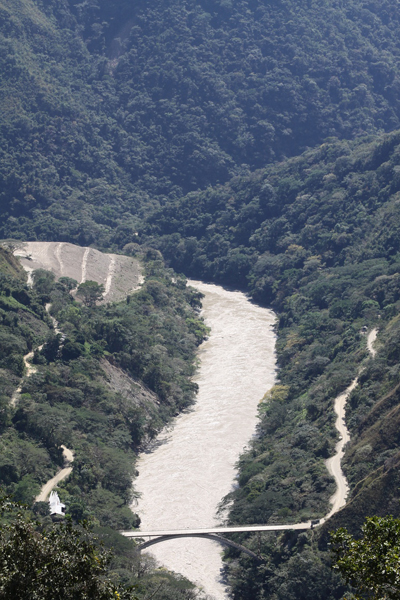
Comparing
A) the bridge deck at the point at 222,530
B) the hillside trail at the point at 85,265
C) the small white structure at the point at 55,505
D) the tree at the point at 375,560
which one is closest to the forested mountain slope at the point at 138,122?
the hillside trail at the point at 85,265

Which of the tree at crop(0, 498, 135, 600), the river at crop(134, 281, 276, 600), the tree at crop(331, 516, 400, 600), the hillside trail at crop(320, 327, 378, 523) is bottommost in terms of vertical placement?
the river at crop(134, 281, 276, 600)

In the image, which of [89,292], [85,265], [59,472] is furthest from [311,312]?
[59,472]

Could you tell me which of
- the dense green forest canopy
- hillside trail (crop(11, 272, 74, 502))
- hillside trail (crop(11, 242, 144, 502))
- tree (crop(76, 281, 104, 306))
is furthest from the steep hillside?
hillside trail (crop(11, 242, 144, 502))

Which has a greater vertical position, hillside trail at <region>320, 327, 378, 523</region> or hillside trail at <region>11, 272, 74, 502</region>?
hillside trail at <region>320, 327, 378, 523</region>

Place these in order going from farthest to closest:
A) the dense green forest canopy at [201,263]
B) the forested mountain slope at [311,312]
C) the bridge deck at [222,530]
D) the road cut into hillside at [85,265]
Result: the road cut into hillside at [85,265]
the dense green forest canopy at [201,263]
the forested mountain slope at [311,312]
the bridge deck at [222,530]

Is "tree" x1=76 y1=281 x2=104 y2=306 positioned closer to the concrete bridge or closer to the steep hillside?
the steep hillside

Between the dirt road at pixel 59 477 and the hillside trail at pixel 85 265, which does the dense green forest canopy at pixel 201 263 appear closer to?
the dirt road at pixel 59 477

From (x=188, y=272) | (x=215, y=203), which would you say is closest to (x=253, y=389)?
(x=188, y=272)
